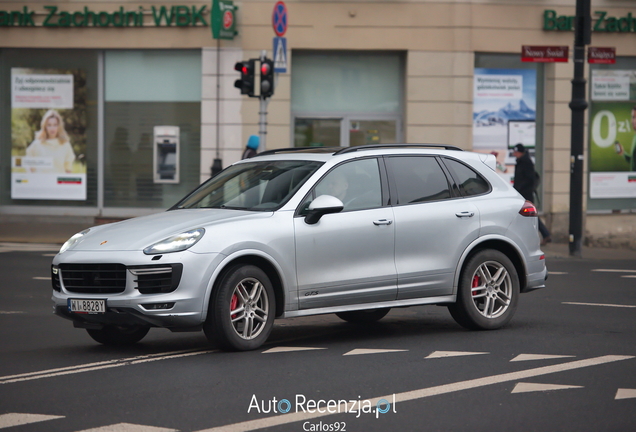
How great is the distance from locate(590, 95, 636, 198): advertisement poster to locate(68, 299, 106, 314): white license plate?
16.6 metres

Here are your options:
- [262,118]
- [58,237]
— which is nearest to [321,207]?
[262,118]

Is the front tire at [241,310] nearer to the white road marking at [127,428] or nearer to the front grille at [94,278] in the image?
the front grille at [94,278]

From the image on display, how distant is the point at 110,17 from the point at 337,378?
1680cm

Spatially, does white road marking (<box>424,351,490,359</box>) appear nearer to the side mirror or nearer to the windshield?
the side mirror

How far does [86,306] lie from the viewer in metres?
7.28

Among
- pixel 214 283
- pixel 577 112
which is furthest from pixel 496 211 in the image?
pixel 577 112

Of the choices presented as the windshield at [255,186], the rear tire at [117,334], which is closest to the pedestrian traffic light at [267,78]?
the windshield at [255,186]

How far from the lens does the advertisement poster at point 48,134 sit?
2223 cm

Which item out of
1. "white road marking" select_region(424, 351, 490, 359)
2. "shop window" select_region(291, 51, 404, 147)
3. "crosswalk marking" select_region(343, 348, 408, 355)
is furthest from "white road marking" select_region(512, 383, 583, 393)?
"shop window" select_region(291, 51, 404, 147)

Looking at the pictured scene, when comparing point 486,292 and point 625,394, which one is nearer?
point 625,394

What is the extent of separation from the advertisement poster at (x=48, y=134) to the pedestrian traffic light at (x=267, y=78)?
615 cm

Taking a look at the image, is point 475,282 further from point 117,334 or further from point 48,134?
point 48,134

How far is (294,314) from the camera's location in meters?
7.73

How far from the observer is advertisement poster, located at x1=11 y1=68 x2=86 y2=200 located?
22234 mm
